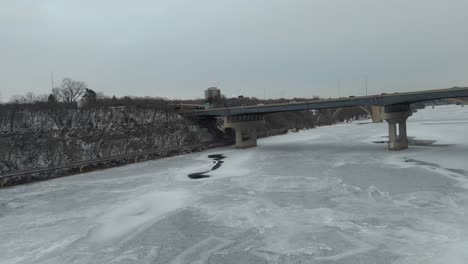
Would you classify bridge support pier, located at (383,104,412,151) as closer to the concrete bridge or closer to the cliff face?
the concrete bridge

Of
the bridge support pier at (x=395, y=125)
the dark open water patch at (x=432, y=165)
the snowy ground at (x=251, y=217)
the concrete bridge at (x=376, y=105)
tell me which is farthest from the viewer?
the bridge support pier at (x=395, y=125)

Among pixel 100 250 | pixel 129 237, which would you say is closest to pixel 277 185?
pixel 129 237

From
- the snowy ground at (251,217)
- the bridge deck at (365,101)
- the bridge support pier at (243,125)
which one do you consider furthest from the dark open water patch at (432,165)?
the bridge support pier at (243,125)

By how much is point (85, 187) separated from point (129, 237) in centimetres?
1443

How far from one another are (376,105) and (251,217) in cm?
3203

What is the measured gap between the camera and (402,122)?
41781mm

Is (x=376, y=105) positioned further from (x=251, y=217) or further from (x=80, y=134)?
(x=80, y=134)

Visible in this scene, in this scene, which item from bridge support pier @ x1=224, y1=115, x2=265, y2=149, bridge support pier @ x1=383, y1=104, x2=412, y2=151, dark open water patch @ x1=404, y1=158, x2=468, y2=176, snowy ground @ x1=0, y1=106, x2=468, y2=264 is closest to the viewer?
snowy ground @ x1=0, y1=106, x2=468, y2=264

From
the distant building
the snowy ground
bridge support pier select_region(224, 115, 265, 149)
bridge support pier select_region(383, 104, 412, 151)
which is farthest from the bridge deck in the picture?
the distant building

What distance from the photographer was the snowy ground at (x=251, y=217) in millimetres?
11562

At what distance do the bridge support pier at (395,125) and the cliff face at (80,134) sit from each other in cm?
3192

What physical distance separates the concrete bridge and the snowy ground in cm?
1175

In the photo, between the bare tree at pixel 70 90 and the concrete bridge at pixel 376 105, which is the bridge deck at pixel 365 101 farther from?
the bare tree at pixel 70 90

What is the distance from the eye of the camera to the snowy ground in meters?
11.6
